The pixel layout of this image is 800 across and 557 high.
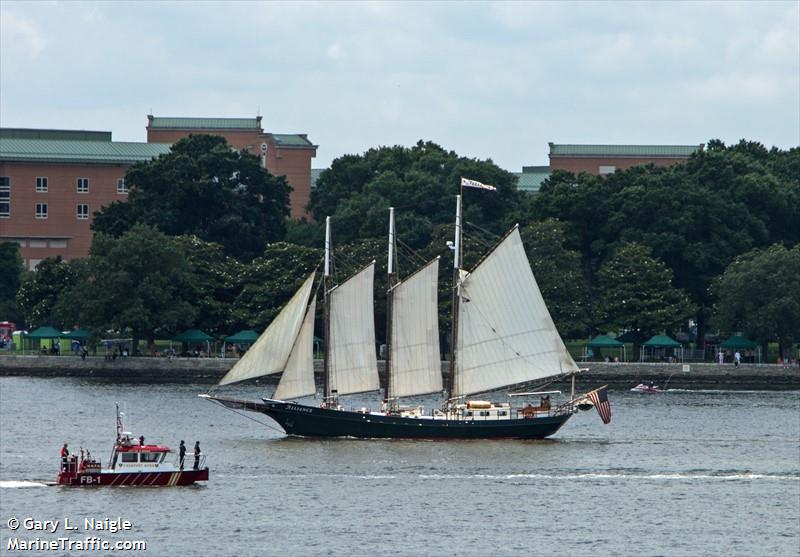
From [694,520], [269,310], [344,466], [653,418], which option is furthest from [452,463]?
[269,310]

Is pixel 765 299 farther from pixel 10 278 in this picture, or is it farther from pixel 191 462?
pixel 10 278

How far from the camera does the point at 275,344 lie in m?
98.1

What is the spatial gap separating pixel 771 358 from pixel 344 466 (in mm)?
70968

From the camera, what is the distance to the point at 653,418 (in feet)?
376

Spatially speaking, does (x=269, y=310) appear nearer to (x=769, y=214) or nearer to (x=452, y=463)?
(x=769, y=214)

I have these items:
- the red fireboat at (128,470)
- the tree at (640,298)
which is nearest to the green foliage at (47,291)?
the tree at (640,298)

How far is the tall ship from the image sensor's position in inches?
3871

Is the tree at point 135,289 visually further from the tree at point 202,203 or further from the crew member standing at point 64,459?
the crew member standing at point 64,459

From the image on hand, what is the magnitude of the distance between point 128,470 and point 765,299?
245ft

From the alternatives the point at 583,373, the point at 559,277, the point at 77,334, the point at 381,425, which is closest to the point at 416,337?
the point at 381,425

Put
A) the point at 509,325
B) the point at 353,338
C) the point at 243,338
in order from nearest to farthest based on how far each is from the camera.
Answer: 1. the point at 509,325
2. the point at 353,338
3. the point at 243,338

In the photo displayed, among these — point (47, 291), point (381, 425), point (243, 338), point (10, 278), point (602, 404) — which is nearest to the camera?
point (602, 404)

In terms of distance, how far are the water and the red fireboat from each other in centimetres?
49

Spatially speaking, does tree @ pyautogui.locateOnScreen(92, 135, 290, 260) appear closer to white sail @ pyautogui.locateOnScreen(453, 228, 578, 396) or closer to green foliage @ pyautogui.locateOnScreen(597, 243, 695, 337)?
green foliage @ pyautogui.locateOnScreen(597, 243, 695, 337)
